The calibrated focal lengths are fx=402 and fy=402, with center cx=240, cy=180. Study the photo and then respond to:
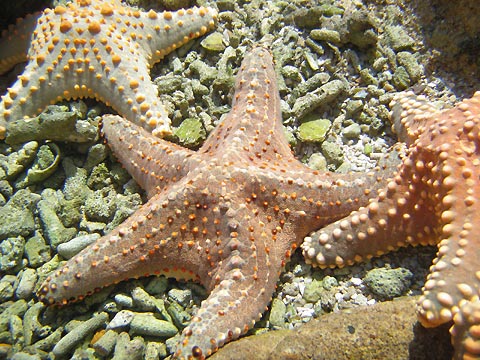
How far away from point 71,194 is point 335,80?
2.69m

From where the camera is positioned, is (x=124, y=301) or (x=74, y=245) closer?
→ (x=124, y=301)

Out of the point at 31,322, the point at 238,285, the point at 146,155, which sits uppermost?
the point at 146,155

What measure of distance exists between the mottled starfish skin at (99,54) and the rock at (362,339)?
6.79 ft

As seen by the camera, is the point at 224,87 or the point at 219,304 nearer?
the point at 219,304

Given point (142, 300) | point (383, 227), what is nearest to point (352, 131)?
point (383, 227)

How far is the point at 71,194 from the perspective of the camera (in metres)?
3.71

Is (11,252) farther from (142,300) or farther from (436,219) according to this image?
(436,219)

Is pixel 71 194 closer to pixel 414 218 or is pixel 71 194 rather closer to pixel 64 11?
pixel 64 11

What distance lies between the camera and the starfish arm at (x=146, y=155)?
10.8 feet

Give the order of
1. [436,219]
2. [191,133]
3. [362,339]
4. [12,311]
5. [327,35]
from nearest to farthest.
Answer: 1. [362,339]
2. [436,219]
3. [12,311]
4. [191,133]
5. [327,35]

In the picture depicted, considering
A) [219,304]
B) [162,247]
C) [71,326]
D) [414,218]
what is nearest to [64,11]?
[162,247]

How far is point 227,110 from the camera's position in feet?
12.8

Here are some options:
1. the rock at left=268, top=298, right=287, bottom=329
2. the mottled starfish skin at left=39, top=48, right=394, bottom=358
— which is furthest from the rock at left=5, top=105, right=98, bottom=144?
the rock at left=268, top=298, right=287, bottom=329

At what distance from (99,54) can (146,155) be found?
1.21 meters
